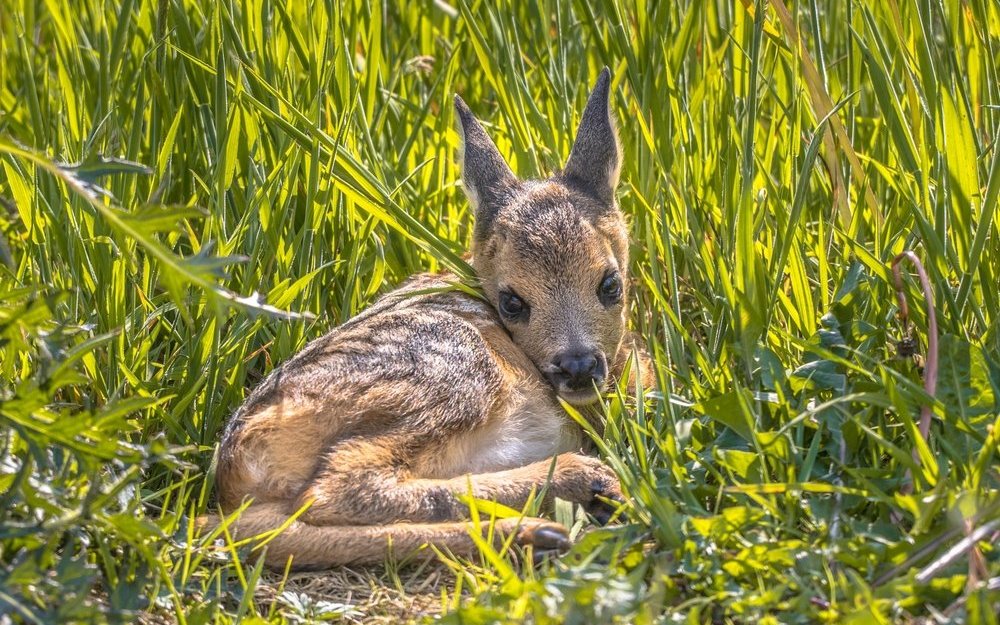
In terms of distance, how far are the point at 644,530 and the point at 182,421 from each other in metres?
2.04

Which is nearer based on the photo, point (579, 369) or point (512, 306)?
point (579, 369)

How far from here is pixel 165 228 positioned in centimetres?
327

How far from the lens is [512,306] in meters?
5.25

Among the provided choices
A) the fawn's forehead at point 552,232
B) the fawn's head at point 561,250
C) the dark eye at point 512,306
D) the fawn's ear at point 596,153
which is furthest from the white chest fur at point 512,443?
the fawn's ear at point 596,153

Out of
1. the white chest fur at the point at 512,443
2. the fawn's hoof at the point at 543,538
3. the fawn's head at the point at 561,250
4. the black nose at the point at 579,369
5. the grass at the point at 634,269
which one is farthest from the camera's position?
the fawn's head at the point at 561,250

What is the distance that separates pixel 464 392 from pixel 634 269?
57.9 inches

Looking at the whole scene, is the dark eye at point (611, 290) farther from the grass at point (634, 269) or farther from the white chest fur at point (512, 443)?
the white chest fur at point (512, 443)

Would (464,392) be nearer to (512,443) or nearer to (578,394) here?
(512,443)

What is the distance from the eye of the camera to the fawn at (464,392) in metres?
4.25

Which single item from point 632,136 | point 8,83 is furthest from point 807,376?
point 8,83

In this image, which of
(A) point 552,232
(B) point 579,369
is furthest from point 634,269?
(B) point 579,369

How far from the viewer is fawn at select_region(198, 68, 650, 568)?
4.25 meters

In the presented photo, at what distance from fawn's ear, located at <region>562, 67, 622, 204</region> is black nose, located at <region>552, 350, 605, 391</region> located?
3.56 ft

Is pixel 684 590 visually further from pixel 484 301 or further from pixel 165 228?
pixel 484 301
